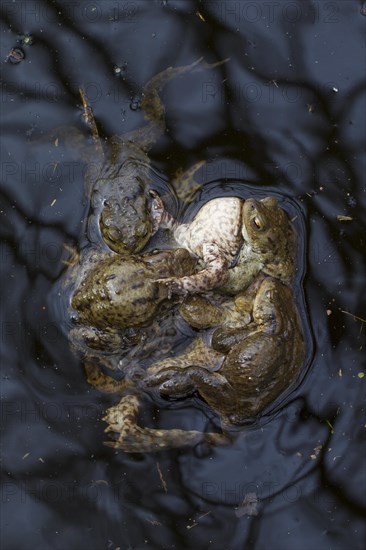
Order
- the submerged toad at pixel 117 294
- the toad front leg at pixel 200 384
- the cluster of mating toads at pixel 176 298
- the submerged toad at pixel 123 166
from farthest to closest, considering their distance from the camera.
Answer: the submerged toad at pixel 123 166 < the toad front leg at pixel 200 384 < the cluster of mating toads at pixel 176 298 < the submerged toad at pixel 117 294

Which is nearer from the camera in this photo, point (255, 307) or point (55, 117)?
point (255, 307)

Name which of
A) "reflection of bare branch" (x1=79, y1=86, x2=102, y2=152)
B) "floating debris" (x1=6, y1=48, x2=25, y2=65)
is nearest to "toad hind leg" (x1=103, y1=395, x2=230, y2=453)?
"reflection of bare branch" (x1=79, y1=86, x2=102, y2=152)

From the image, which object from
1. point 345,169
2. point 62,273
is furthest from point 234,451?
point 345,169

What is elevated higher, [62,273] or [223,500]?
[62,273]

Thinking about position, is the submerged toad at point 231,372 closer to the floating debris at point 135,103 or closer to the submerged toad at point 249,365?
the submerged toad at point 249,365

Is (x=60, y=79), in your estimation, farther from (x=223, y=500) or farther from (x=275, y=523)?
(x=275, y=523)

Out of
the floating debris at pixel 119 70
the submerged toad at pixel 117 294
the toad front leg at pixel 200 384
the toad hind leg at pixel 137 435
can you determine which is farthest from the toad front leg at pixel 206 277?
the floating debris at pixel 119 70

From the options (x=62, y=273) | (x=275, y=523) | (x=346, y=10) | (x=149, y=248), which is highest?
(x=346, y=10)
